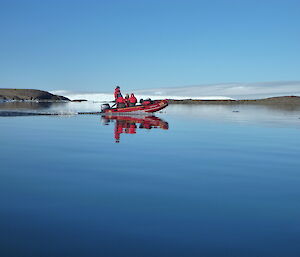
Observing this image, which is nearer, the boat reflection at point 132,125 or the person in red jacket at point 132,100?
the boat reflection at point 132,125

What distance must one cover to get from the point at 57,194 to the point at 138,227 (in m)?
3.44

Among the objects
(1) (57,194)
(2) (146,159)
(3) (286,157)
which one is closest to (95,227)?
(1) (57,194)

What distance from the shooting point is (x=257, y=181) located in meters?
11.8

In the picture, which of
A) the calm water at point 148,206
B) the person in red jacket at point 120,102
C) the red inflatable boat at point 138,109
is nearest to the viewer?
the calm water at point 148,206

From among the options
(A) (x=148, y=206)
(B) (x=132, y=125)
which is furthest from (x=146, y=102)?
(A) (x=148, y=206)

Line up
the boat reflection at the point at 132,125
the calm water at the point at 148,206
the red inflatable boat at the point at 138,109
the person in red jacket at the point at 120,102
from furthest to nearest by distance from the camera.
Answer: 1. the person in red jacket at the point at 120,102
2. the red inflatable boat at the point at 138,109
3. the boat reflection at the point at 132,125
4. the calm water at the point at 148,206

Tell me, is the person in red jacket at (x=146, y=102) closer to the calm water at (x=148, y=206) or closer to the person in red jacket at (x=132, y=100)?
the person in red jacket at (x=132, y=100)

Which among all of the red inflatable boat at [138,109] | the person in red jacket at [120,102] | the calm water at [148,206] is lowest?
the calm water at [148,206]

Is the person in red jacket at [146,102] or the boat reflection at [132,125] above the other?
the person in red jacket at [146,102]

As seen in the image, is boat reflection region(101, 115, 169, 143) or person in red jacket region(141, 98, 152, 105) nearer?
boat reflection region(101, 115, 169, 143)

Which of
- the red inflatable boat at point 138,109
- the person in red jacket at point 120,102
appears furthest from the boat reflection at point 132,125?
the person in red jacket at point 120,102

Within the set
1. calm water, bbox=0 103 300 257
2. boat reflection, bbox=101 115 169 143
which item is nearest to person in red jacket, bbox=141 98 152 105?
boat reflection, bbox=101 115 169 143

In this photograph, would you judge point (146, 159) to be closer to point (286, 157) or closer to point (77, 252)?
point (286, 157)

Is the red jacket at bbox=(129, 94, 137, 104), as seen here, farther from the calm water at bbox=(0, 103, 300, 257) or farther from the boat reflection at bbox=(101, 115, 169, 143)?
the calm water at bbox=(0, 103, 300, 257)
